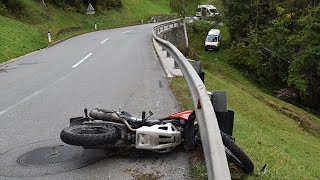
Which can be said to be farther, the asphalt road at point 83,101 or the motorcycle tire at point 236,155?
the asphalt road at point 83,101

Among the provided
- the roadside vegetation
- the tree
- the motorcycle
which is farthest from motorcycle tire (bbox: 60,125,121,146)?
the tree

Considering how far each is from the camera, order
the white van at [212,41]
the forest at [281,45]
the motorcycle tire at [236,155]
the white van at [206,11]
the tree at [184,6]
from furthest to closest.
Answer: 1. the white van at [206,11]
2. the white van at [212,41]
3. the tree at [184,6]
4. the forest at [281,45]
5. the motorcycle tire at [236,155]

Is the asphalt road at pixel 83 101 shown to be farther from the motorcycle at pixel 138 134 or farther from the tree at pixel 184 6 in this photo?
the tree at pixel 184 6

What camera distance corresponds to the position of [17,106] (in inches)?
351

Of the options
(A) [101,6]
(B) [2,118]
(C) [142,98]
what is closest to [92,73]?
(C) [142,98]

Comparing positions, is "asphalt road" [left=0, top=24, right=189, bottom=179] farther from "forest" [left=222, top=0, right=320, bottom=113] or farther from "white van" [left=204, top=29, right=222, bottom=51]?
"white van" [left=204, top=29, right=222, bottom=51]

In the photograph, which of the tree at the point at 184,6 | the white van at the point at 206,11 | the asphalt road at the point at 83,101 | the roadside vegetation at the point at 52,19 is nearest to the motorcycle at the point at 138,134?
the asphalt road at the point at 83,101

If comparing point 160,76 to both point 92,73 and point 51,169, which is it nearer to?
point 92,73

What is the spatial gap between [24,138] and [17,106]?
270 centimetres

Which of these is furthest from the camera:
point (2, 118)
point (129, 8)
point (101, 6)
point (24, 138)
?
point (129, 8)

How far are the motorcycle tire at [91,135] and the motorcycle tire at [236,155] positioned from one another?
1395 millimetres

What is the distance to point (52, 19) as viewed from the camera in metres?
41.2

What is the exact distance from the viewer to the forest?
3178 cm

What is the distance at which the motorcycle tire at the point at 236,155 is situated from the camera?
4465 mm
